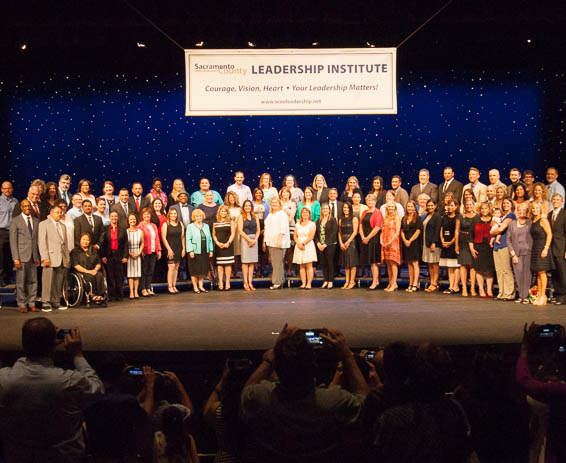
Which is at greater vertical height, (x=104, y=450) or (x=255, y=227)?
(x=255, y=227)

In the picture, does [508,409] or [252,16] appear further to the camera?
[252,16]

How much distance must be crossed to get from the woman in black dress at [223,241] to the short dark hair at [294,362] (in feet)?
25.6

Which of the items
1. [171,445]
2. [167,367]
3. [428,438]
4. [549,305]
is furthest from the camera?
[549,305]

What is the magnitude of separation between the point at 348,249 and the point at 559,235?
323cm

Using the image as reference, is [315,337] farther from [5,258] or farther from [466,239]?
[5,258]

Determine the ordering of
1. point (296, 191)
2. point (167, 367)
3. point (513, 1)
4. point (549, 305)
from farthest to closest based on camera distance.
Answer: point (296, 191) < point (513, 1) < point (549, 305) < point (167, 367)

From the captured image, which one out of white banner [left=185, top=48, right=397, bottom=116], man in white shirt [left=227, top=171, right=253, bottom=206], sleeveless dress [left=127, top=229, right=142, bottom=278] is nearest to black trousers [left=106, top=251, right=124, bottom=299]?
sleeveless dress [left=127, top=229, right=142, bottom=278]

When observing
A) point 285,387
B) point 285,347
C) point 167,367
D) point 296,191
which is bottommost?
point 167,367

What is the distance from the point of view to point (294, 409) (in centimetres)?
218

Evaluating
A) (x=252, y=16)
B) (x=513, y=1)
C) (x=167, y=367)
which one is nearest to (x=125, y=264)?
(x=252, y=16)

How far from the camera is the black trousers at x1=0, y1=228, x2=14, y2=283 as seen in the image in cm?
1002

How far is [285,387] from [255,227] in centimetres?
796

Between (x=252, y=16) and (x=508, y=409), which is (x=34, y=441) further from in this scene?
(x=252, y=16)

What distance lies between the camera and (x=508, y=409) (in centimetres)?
262
